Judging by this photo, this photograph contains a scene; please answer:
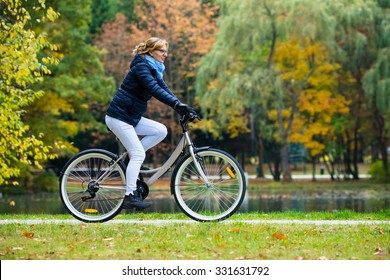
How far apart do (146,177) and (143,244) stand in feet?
4.69

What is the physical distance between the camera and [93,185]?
27.7 ft

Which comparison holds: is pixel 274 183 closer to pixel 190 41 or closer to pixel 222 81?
pixel 222 81

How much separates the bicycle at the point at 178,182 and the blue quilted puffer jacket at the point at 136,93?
16.4 inches

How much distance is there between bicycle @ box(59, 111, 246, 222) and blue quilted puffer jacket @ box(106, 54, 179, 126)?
1.36ft

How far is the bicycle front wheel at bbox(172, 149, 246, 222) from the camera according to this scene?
808cm

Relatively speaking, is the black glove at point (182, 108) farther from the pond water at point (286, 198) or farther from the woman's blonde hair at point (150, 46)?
the pond water at point (286, 198)

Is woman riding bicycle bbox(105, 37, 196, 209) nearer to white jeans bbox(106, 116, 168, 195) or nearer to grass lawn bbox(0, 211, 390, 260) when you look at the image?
white jeans bbox(106, 116, 168, 195)

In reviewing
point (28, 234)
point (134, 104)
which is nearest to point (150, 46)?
point (134, 104)

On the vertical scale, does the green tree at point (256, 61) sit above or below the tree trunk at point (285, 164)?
above

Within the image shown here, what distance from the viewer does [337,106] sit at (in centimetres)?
3791

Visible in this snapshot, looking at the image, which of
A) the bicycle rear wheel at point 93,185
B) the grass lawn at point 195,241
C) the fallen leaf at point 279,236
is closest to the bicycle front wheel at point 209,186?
the grass lawn at point 195,241

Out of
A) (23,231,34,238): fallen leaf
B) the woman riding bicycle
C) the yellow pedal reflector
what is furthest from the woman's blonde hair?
(23,231,34,238): fallen leaf

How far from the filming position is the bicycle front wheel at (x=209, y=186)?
808 cm

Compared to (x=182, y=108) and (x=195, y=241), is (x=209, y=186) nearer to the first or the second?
(x=182, y=108)
